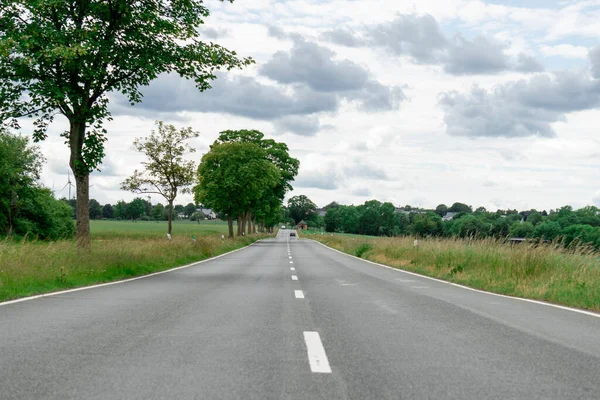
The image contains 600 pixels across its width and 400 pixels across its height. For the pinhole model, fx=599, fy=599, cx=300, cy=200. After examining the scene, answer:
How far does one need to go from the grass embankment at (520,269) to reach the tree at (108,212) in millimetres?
176844

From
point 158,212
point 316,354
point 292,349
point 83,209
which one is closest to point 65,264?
point 83,209

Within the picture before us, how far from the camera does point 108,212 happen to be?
622 feet

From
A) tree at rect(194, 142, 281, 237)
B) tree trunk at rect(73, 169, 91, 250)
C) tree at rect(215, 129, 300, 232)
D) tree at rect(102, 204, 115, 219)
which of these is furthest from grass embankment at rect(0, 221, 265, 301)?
tree at rect(102, 204, 115, 219)

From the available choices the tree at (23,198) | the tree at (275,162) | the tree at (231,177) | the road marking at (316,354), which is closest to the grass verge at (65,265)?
the road marking at (316,354)

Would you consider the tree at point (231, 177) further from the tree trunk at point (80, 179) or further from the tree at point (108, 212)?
the tree at point (108, 212)

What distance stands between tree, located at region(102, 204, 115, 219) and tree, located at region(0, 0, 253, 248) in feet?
582

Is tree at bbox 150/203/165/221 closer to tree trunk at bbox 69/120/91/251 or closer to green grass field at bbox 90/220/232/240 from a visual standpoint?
green grass field at bbox 90/220/232/240

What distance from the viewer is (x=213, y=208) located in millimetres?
59219

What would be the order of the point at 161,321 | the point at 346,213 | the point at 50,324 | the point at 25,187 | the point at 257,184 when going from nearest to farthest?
1. the point at 50,324
2. the point at 161,321
3. the point at 25,187
4. the point at 257,184
5. the point at 346,213

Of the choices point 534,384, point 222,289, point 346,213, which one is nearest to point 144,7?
point 222,289

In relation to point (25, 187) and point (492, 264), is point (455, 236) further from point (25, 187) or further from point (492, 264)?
point (25, 187)

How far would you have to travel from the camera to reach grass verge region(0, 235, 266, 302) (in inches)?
477

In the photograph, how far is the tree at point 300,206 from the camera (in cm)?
18575

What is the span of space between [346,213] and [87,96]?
165376 mm
